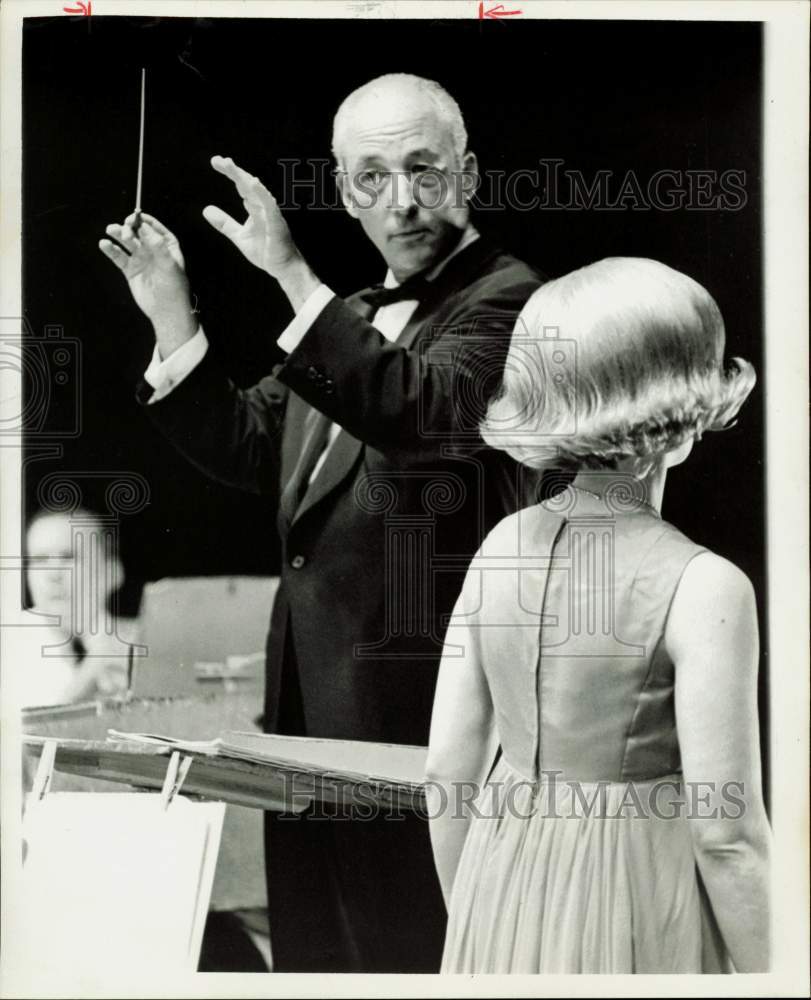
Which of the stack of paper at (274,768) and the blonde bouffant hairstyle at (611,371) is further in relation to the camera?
the stack of paper at (274,768)

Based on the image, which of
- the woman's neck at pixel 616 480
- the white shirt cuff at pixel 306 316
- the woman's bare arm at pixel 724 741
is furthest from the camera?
the white shirt cuff at pixel 306 316

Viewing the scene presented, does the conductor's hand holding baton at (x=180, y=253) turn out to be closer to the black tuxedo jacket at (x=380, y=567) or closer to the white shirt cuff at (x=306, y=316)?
the white shirt cuff at (x=306, y=316)

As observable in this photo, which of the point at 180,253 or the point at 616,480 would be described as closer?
the point at 616,480

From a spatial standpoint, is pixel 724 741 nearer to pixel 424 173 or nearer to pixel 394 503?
pixel 394 503

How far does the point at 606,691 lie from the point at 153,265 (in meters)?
1.36

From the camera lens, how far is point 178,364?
260 cm

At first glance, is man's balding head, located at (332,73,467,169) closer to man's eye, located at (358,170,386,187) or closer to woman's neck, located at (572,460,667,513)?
man's eye, located at (358,170,386,187)

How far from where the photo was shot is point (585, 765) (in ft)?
7.74

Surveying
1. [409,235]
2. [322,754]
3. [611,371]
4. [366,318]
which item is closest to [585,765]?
[322,754]

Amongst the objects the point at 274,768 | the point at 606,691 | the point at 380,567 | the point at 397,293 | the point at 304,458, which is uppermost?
the point at 397,293

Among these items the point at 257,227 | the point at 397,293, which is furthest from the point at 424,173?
the point at 257,227

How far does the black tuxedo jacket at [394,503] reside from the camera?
2527 mm

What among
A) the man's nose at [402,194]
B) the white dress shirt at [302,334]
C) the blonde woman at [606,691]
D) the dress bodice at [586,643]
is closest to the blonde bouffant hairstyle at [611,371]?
the blonde woman at [606,691]

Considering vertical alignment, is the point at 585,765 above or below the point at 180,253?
below
